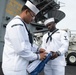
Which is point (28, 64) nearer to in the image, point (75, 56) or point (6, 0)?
point (6, 0)

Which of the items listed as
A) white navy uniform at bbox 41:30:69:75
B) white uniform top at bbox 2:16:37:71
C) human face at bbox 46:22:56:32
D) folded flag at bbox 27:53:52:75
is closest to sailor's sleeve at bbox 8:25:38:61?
white uniform top at bbox 2:16:37:71

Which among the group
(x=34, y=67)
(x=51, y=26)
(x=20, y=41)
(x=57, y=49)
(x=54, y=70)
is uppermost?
(x=51, y=26)

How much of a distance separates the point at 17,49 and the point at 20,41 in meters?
0.10

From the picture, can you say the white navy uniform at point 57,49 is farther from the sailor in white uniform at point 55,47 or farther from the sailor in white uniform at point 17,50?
the sailor in white uniform at point 17,50

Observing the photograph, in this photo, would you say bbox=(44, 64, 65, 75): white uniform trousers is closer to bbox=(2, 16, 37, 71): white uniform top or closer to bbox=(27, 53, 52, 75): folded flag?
bbox=(27, 53, 52, 75): folded flag

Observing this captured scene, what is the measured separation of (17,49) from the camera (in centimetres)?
263

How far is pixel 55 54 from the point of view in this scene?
3.55 m

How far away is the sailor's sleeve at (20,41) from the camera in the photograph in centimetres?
263

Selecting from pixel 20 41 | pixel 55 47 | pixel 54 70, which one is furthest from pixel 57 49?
pixel 20 41

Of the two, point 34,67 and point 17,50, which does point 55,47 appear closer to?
point 34,67

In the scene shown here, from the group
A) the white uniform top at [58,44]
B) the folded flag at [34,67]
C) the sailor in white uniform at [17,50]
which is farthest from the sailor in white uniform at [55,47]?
the sailor in white uniform at [17,50]

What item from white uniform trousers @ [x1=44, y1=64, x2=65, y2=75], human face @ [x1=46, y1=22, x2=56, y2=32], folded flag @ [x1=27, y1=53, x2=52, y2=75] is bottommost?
white uniform trousers @ [x1=44, y1=64, x2=65, y2=75]

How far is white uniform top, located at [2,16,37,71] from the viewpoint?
104 inches

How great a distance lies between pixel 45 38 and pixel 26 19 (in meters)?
1.69
